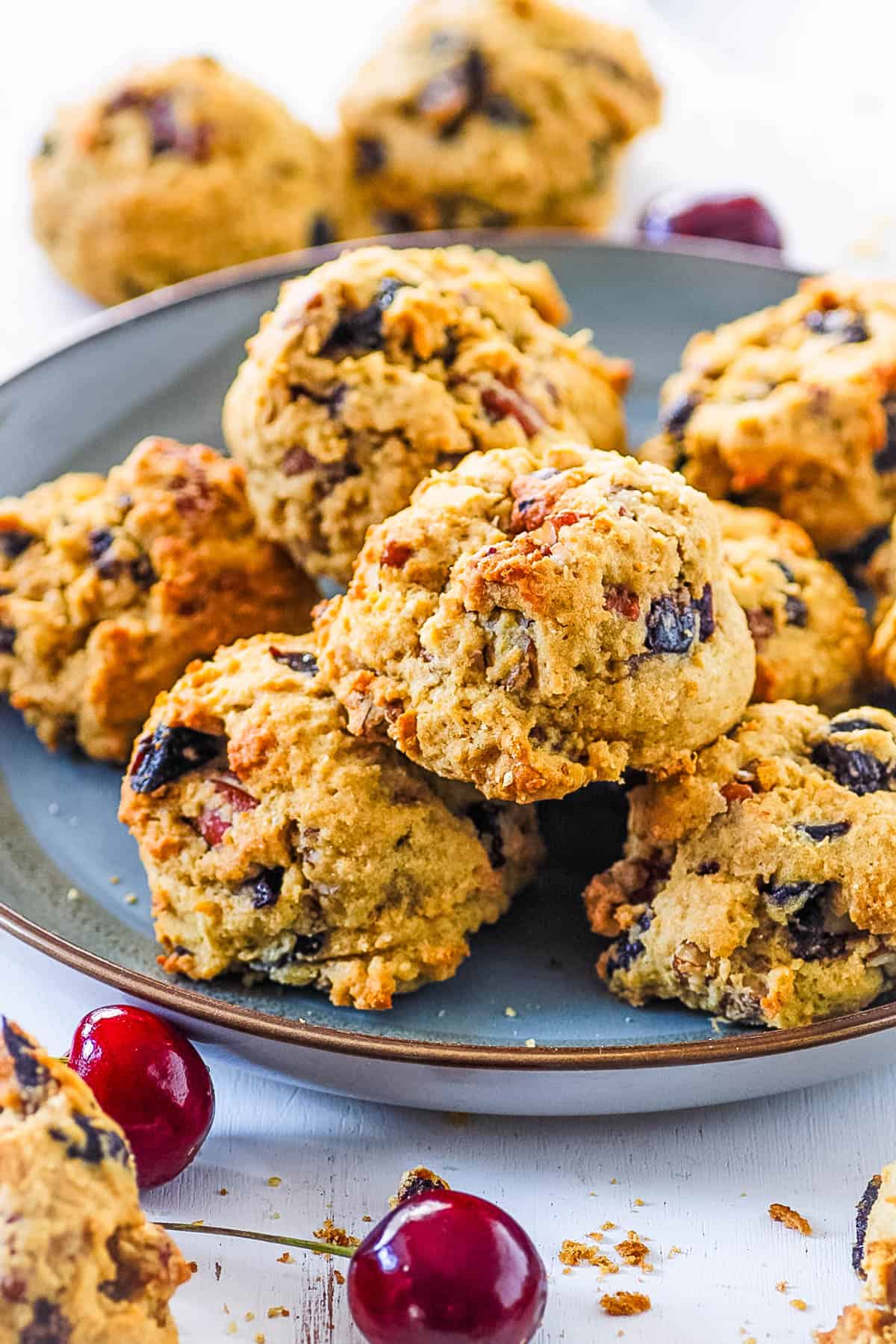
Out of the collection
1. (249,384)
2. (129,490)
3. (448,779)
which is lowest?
(448,779)

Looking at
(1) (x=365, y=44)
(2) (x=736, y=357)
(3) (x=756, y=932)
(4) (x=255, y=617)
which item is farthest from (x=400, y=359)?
(1) (x=365, y=44)

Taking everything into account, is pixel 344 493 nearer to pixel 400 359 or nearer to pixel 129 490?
pixel 400 359

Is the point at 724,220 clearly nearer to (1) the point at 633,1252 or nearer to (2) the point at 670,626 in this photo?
(2) the point at 670,626

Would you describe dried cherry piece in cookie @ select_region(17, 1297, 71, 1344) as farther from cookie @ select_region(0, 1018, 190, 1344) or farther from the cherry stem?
the cherry stem

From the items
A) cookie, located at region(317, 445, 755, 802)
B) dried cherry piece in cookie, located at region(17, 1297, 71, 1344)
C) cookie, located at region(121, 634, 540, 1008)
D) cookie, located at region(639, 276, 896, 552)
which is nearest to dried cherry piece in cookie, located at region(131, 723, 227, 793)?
cookie, located at region(121, 634, 540, 1008)

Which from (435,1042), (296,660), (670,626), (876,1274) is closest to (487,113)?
(296,660)

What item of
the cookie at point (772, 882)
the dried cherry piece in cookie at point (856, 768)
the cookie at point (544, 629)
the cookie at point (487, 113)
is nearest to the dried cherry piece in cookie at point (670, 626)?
the cookie at point (544, 629)

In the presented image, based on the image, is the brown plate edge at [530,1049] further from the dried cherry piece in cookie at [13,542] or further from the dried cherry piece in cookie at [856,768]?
the dried cherry piece in cookie at [13,542]
